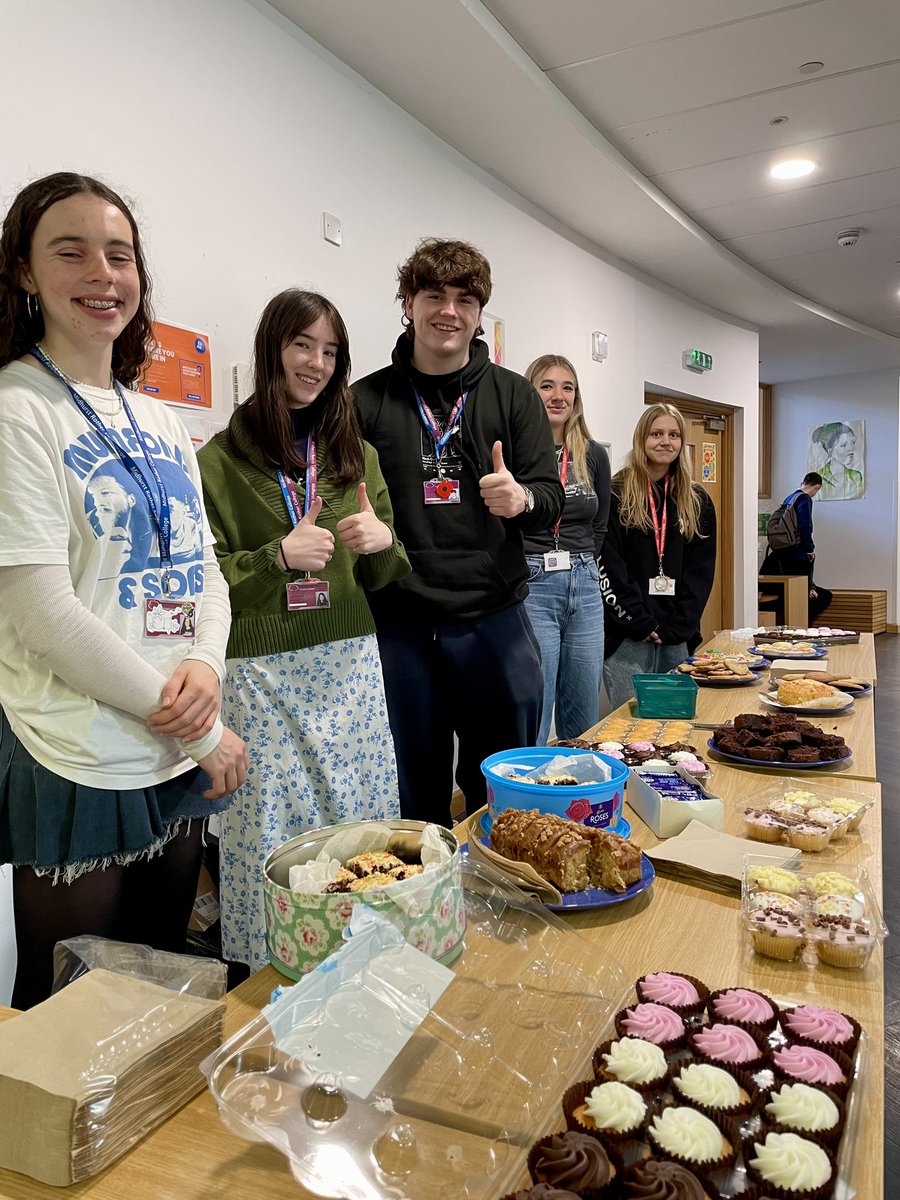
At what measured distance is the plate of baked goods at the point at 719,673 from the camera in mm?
2578

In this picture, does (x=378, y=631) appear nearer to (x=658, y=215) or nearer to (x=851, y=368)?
(x=658, y=215)

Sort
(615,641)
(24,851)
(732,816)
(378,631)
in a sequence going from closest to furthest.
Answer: (24,851)
(732,816)
(378,631)
(615,641)

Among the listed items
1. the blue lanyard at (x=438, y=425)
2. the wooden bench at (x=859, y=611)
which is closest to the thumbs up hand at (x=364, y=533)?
the blue lanyard at (x=438, y=425)

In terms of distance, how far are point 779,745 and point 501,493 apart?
2.55 ft

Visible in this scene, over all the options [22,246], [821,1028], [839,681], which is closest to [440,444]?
[22,246]

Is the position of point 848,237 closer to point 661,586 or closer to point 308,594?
point 661,586

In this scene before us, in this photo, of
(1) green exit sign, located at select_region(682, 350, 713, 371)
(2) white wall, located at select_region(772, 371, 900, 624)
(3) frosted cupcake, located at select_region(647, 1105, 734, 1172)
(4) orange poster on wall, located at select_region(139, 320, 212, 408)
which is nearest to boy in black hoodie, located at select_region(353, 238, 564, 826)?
(4) orange poster on wall, located at select_region(139, 320, 212, 408)

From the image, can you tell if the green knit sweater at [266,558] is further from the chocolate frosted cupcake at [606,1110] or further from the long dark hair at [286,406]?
the chocolate frosted cupcake at [606,1110]

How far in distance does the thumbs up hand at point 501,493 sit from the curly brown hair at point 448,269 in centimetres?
37

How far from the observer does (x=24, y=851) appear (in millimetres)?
1116

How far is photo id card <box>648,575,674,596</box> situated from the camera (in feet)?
11.2

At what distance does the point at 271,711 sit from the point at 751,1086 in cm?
121

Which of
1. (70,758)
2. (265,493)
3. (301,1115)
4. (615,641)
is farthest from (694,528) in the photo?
(301,1115)

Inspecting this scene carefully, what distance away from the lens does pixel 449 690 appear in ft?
6.69
